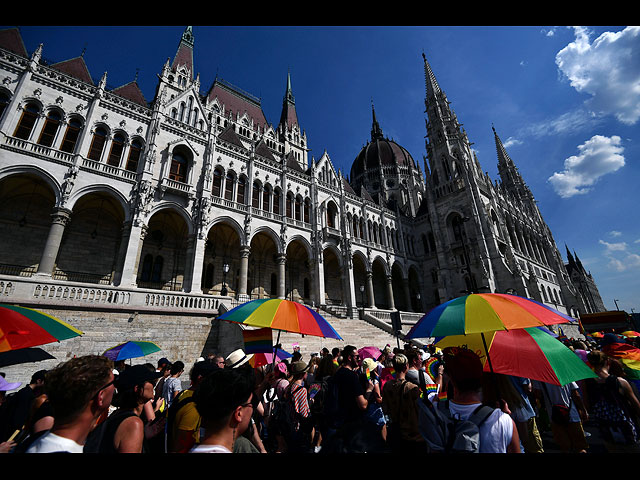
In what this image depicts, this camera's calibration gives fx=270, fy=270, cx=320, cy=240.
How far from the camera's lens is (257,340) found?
6.00 m

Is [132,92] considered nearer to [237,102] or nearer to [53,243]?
[53,243]

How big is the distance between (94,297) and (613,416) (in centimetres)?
1555

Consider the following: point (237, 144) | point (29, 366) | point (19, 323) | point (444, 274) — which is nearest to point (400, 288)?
point (444, 274)

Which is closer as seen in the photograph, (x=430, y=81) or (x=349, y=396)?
(x=349, y=396)

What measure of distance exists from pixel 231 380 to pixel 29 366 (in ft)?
39.0

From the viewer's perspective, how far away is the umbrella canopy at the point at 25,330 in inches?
119

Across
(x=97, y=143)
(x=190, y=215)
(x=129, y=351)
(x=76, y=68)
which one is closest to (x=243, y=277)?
(x=190, y=215)

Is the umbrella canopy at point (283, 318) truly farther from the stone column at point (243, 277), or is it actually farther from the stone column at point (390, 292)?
the stone column at point (390, 292)

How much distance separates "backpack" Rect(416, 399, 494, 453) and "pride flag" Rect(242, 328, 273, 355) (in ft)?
13.8

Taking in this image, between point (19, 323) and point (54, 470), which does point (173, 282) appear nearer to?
point (19, 323)

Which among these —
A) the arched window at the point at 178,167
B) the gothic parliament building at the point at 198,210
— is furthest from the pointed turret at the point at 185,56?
the arched window at the point at 178,167

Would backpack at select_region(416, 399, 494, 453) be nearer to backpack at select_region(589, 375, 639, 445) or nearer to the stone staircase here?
backpack at select_region(589, 375, 639, 445)

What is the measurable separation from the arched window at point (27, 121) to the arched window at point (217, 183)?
9.33 metres

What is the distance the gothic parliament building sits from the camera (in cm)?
1404
